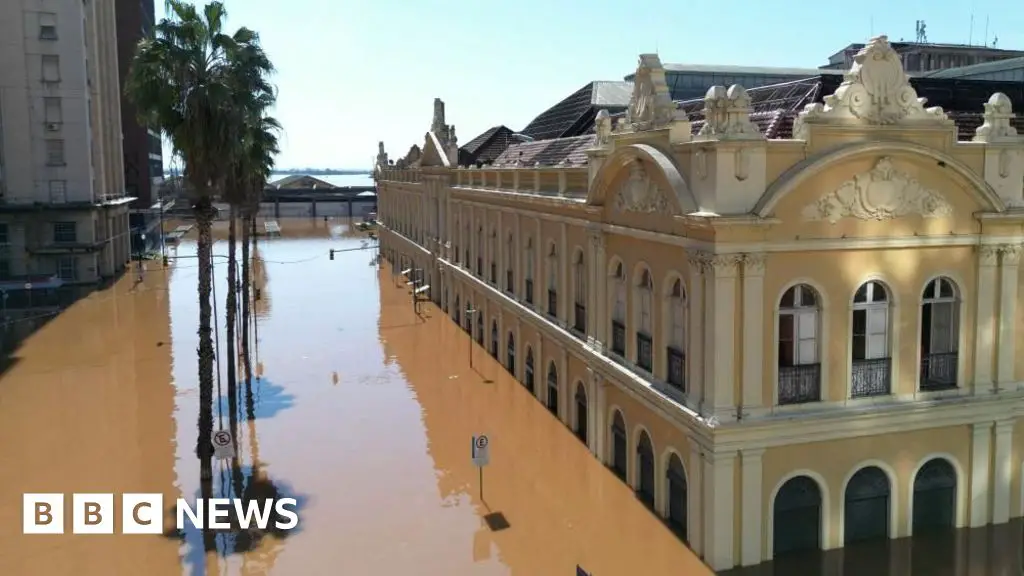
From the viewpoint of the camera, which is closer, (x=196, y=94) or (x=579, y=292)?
(x=196, y=94)

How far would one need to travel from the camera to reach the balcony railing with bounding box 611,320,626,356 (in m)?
22.0

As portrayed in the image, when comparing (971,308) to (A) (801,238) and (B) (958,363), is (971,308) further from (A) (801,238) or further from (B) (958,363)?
(A) (801,238)

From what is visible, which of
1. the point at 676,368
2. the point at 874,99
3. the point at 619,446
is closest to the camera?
the point at 874,99

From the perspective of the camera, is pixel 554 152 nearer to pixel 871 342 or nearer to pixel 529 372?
pixel 529 372

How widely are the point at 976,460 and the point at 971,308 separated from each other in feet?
10.7

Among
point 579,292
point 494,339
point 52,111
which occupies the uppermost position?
point 52,111

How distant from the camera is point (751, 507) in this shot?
679 inches

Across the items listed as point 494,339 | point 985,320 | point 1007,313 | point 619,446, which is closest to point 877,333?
point 985,320

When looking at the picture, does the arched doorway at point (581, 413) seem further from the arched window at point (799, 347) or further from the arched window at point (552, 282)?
the arched window at point (799, 347)

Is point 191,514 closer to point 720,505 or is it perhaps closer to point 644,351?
point 644,351

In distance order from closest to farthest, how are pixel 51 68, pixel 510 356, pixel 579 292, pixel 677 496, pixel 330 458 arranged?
pixel 677 496 < pixel 330 458 < pixel 579 292 < pixel 510 356 < pixel 51 68

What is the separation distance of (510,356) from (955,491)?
18.7 meters

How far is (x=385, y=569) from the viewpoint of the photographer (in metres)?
18.1

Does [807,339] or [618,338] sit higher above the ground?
[807,339]
